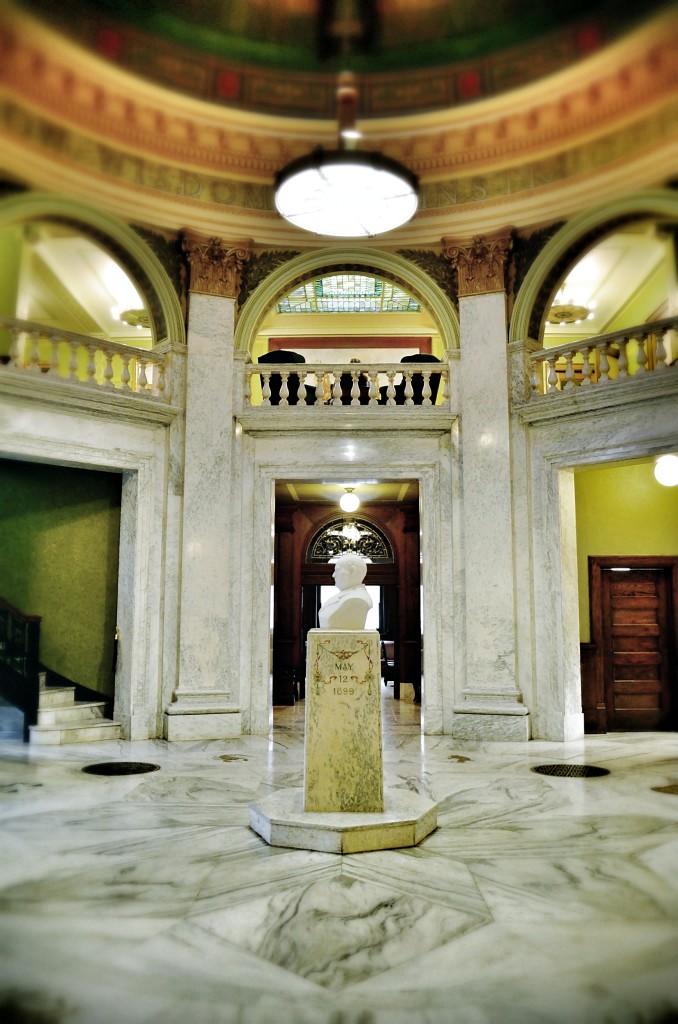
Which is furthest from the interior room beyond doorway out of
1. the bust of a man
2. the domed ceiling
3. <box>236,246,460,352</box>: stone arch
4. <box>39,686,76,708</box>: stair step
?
the bust of a man

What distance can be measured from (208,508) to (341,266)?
3.75 metres

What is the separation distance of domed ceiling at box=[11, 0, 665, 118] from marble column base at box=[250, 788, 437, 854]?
3920 millimetres

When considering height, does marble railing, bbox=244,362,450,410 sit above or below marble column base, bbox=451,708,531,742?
above

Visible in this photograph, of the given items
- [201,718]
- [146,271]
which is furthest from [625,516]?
[146,271]

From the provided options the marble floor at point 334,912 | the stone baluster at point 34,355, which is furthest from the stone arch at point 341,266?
the marble floor at point 334,912

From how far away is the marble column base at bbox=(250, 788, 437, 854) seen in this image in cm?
404

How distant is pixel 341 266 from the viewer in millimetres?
9453

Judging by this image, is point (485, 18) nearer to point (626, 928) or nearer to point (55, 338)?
point (55, 338)

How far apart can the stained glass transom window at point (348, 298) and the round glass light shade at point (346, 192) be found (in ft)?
13.8

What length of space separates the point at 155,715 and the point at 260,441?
3.60m

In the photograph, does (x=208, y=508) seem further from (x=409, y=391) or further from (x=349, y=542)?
(x=349, y=542)

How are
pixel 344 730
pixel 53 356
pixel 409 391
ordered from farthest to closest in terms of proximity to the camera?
1. pixel 409 391
2. pixel 53 356
3. pixel 344 730

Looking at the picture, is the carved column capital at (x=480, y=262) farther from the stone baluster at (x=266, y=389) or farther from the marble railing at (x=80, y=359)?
the marble railing at (x=80, y=359)

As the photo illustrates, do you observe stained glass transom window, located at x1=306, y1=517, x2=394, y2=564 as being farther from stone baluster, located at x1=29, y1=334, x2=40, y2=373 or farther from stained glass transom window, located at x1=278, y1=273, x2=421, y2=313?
stone baluster, located at x1=29, y1=334, x2=40, y2=373
